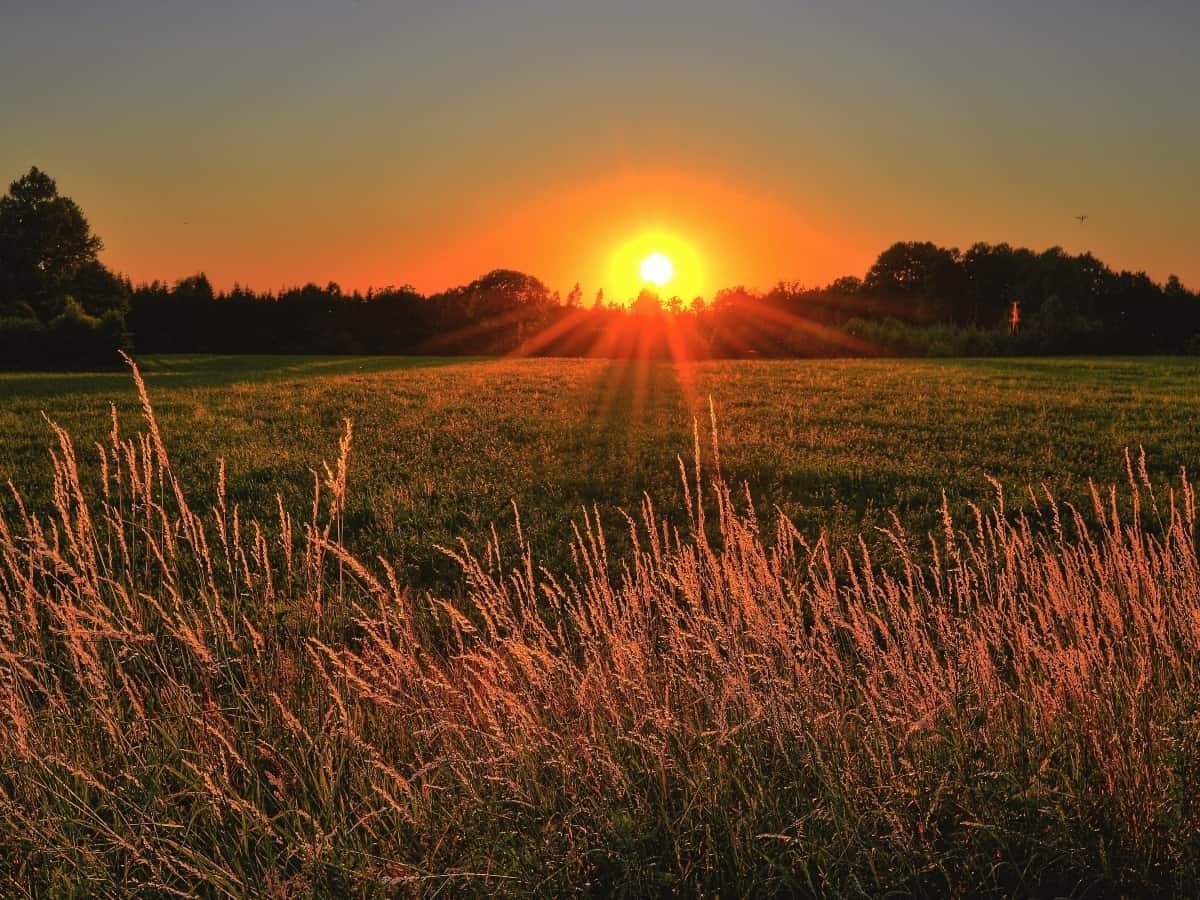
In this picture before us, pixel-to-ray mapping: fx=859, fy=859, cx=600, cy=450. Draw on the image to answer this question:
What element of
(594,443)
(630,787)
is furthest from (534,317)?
(630,787)

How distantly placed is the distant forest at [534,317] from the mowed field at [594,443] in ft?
72.4

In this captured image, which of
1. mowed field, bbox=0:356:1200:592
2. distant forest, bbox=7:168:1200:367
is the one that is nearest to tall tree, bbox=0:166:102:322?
distant forest, bbox=7:168:1200:367

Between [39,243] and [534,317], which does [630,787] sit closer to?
[534,317]

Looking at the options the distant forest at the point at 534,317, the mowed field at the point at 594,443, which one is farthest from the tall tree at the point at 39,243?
the mowed field at the point at 594,443

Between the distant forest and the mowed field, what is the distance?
22065 mm

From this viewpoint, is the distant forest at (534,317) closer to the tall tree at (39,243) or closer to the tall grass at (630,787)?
the tall tree at (39,243)

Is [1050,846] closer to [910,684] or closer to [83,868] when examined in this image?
[910,684]

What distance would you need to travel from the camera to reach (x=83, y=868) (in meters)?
2.88

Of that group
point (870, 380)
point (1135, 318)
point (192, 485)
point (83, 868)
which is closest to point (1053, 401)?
point (870, 380)

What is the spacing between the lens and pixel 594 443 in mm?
12281

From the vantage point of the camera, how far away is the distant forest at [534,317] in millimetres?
46031

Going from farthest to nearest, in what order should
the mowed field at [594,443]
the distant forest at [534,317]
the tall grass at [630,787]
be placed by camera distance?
the distant forest at [534,317]
the mowed field at [594,443]
the tall grass at [630,787]

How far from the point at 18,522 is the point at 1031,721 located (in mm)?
8567

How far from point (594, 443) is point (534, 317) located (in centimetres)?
4915
